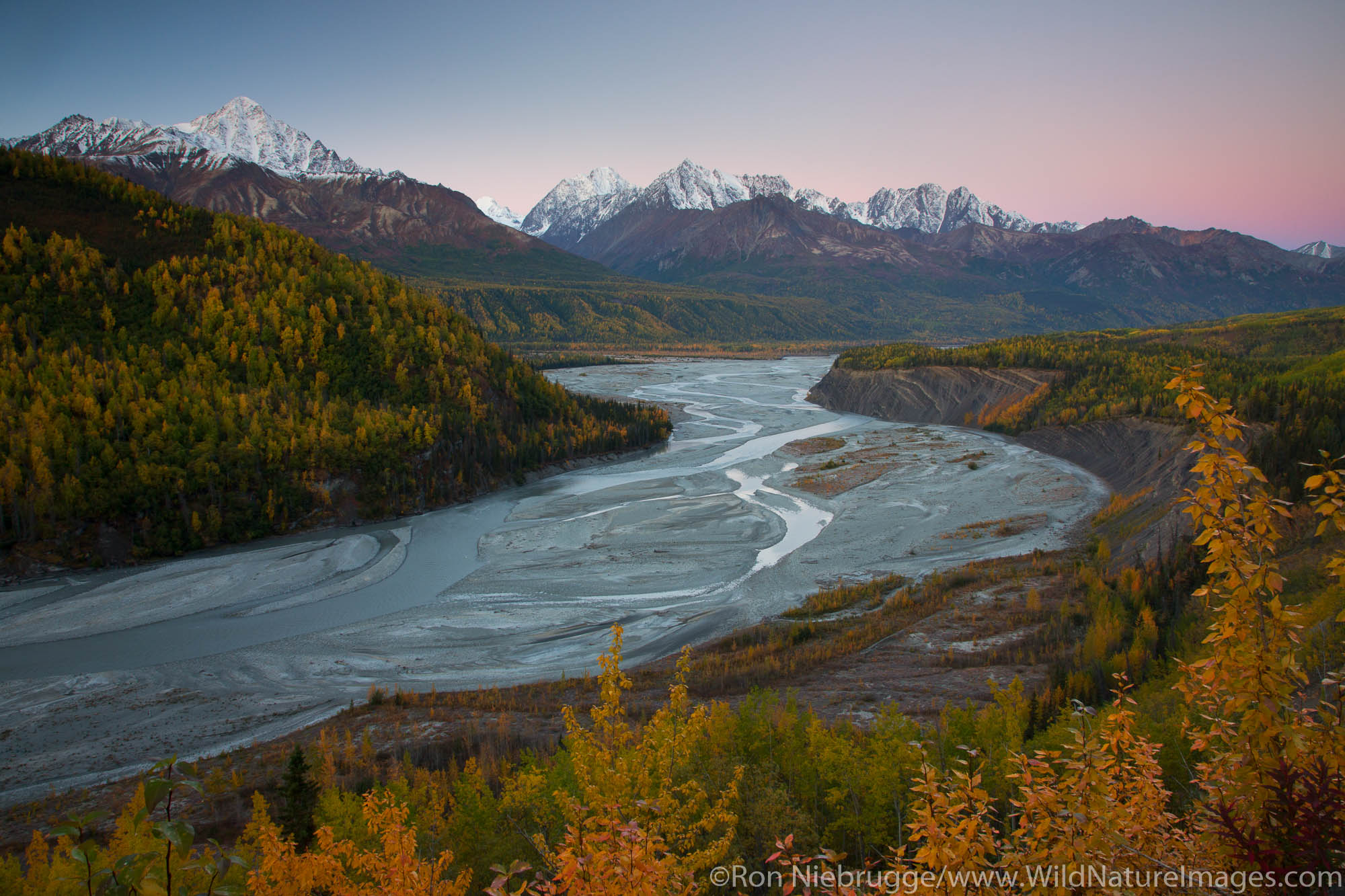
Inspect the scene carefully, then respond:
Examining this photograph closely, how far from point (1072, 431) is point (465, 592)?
57806 millimetres

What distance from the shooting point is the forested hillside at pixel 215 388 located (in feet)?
130

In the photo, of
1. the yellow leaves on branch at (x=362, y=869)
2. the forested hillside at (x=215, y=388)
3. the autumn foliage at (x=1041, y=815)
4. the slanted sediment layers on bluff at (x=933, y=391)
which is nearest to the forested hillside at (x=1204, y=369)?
the slanted sediment layers on bluff at (x=933, y=391)

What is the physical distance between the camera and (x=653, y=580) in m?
36.6

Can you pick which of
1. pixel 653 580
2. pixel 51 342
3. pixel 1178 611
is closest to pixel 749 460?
pixel 653 580

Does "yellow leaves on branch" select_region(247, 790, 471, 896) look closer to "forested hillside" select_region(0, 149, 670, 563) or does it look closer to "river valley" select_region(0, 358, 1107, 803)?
"river valley" select_region(0, 358, 1107, 803)

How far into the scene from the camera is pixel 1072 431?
67.8 meters

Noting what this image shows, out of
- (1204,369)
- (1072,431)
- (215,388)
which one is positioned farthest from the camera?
(1072,431)

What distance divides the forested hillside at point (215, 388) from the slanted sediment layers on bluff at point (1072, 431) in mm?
38392

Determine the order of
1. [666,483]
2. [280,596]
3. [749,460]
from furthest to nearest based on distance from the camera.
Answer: [749,460] → [666,483] → [280,596]

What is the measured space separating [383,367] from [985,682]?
52.7 meters

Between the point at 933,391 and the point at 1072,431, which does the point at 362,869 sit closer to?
the point at 1072,431

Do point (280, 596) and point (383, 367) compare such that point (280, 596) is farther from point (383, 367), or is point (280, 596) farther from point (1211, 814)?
point (1211, 814)

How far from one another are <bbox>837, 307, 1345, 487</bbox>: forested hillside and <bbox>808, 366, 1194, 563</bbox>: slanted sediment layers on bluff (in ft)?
5.81

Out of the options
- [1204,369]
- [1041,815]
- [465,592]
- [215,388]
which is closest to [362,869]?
[1041,815]
